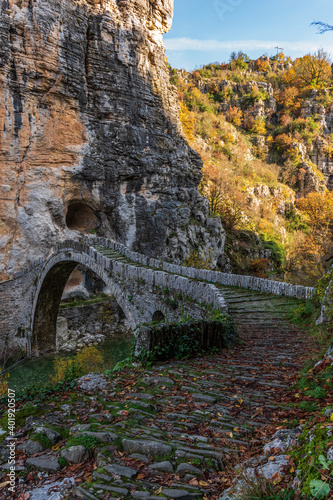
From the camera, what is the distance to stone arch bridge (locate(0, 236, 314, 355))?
1030 cm

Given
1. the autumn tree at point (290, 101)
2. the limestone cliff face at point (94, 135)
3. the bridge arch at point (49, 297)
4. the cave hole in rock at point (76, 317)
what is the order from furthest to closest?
the autumn tree at point (290, 101)
the cave hole in rock at point (76, 317)
the limestone cliff face at point (94, 135)
the bridge arch at point (49, 297)

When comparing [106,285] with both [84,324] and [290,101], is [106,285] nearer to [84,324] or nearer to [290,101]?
[84,324]

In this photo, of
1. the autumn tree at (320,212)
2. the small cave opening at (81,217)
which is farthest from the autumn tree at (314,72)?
the small cave opening at (81,217)

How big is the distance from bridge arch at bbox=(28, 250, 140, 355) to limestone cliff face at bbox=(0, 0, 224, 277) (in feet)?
8.50

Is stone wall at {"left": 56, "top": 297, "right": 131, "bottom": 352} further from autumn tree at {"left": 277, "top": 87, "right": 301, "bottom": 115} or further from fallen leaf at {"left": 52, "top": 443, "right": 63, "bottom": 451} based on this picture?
autumn tree at {"left": 277, "top": 87, "right": 301, "bottom": 115}

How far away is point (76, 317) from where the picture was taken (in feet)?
73.8

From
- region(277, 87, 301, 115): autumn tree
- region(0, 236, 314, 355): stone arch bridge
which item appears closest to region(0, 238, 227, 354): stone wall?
region(0, 236, 314, 355): stone arch bridge

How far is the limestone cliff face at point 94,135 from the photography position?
779 inches

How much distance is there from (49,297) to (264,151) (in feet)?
123

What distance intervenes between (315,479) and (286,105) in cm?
5673

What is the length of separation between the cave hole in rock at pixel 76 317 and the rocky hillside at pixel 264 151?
8.81 metres

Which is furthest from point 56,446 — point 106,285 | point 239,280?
point 106,285

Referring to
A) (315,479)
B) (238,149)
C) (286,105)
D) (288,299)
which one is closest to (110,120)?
(288,299)

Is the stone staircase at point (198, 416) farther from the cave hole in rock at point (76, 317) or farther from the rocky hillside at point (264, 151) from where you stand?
the rocky hillside at point (264, 151)
